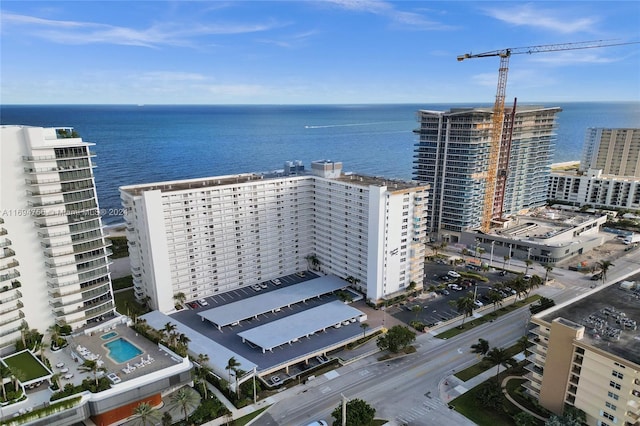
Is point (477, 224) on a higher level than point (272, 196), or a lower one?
lower

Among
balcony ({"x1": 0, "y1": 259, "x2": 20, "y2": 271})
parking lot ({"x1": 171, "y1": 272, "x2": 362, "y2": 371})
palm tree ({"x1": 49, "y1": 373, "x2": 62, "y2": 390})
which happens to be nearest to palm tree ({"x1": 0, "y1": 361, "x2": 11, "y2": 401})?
palm tree ({"x1": 49, "y1": 373, "x2": 62, "y2": 390})

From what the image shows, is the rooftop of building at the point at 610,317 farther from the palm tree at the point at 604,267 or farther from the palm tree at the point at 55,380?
the palm tree at the point at 55,380

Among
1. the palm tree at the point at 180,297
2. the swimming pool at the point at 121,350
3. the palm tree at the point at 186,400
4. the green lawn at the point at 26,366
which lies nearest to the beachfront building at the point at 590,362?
the palm tree at the point at 186,400

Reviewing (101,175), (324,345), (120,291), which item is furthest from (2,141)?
(101,175)

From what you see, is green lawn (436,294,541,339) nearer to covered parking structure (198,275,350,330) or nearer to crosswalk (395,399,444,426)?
crosswalk (395,399,444,426)

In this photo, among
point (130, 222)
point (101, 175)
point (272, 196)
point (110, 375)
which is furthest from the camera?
point (101, 175)

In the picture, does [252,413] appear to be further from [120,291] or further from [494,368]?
[120,291]
